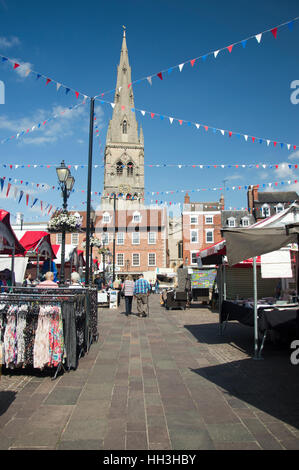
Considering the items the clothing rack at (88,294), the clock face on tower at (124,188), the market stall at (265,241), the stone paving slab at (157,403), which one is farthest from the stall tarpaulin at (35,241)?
the clock face on tower at (124,188)

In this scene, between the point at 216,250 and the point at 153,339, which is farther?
the point at 216,250

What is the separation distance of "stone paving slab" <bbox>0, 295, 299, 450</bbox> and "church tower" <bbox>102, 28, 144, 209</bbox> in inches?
2414

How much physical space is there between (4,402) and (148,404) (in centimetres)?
180

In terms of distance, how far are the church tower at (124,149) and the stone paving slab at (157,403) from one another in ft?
201

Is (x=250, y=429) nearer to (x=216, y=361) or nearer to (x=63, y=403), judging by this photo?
(x=63, y=403)

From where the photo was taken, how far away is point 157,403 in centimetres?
426

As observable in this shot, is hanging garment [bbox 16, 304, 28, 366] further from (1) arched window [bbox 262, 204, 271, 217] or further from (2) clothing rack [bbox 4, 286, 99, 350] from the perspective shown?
(1) arched window [bbox 262, 204, 271, 217]

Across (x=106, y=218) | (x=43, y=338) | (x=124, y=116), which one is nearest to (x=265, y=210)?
(x=106, y=218)

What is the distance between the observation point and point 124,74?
6819 cm

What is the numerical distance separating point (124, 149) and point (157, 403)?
221ft

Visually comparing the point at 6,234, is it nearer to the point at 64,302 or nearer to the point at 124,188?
the point at 64,302

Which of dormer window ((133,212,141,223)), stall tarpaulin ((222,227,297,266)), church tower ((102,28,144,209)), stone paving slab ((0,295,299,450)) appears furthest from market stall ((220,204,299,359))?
church tower ((102,28,144,209))

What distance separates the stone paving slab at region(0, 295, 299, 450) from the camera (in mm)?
3248
